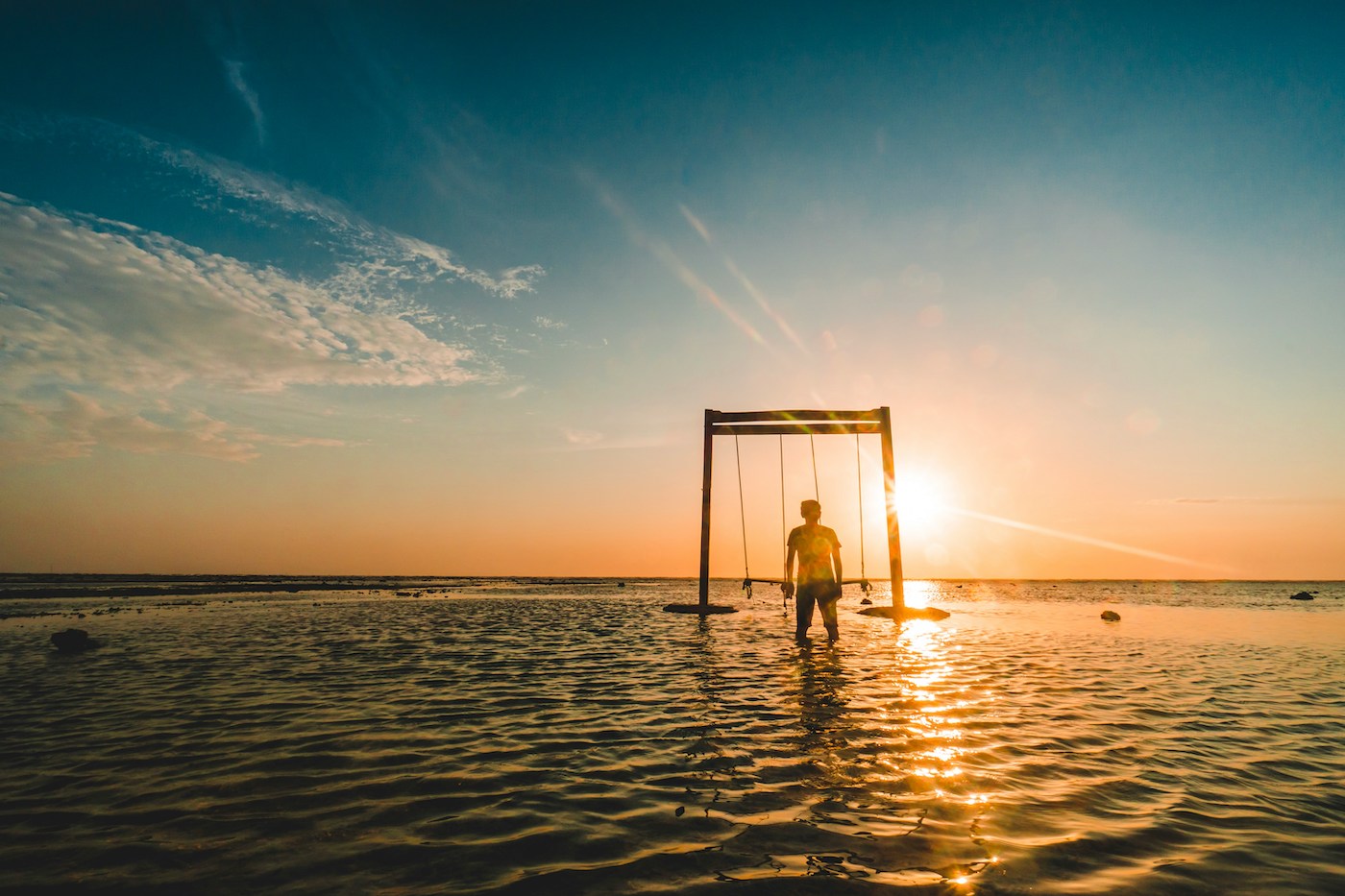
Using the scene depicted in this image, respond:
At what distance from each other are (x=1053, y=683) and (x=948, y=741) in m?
4.64

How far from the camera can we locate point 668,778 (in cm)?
487

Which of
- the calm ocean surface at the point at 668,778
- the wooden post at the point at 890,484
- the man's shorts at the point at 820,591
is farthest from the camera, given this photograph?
the wooden post at the point at 890,484

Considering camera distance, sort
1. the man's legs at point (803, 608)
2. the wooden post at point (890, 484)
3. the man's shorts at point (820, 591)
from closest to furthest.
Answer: the man's shorts at point (820, 591) → the man's legs at point (803, 608) → the wooden post at point (890, 484)

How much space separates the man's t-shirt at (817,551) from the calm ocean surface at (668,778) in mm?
2260

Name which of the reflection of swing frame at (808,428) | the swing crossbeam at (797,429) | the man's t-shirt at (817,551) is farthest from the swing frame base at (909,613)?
the man's t-shirt at (817,551)

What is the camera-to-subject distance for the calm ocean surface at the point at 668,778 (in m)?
3.28

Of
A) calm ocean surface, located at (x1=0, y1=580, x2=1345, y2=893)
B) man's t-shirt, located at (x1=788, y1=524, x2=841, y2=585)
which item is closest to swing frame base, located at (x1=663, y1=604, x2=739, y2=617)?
man's t-shirt, located at (x1=788, y1=524, x2=841, y2=585)

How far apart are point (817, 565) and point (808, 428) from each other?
7.09 m

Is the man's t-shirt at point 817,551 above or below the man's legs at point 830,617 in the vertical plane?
above

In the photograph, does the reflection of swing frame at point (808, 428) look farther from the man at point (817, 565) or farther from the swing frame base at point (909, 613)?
the man at point (817, 565)

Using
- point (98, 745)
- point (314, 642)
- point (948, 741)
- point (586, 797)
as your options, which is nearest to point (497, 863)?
point (586, 797)

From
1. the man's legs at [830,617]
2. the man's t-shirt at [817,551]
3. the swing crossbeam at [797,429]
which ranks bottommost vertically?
the man's legs at [830,617]

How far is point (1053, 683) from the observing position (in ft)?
30.7

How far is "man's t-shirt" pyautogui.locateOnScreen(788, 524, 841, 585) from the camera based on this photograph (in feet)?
42.6
